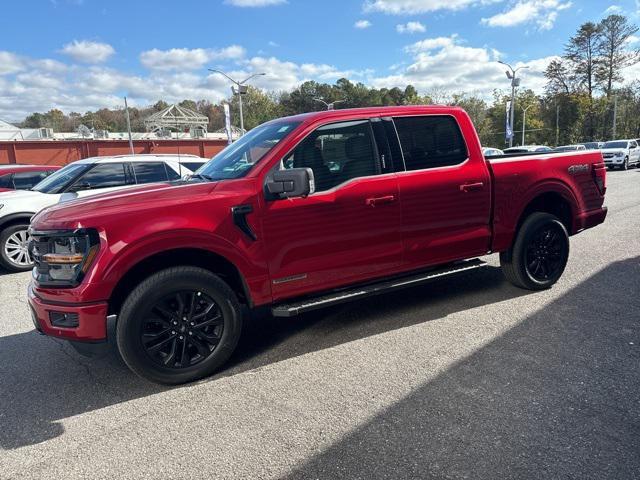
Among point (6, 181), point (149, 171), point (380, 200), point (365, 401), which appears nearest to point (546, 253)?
point (380, 200)

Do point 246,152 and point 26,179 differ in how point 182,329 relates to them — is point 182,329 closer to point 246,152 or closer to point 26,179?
point 246,152

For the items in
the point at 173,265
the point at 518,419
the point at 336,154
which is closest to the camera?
the point at 518,419

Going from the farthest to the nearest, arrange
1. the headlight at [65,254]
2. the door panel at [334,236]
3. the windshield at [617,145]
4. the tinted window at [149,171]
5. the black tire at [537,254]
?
the windshield at [617,145] → the tinted window at [149,171] → the black tire at [537,254] → the door panel at [334,236] → the headlight at [65,254]

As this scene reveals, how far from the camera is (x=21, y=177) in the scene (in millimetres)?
→ 8617

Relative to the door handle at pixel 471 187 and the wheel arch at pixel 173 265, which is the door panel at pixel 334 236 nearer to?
the wheel arch at pixel 173 265

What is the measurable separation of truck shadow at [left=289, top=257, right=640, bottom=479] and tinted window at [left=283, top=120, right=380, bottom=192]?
5.85 feet

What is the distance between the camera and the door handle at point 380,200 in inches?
153

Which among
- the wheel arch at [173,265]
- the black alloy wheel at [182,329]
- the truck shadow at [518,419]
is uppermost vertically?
the wheel arch at [173,265]

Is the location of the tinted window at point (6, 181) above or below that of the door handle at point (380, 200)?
above

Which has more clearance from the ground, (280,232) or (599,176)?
(599,176)

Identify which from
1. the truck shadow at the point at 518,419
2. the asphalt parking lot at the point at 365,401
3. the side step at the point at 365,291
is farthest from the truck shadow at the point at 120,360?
the truck shadow at the point at 518,419

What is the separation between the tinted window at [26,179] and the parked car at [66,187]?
3.77ft

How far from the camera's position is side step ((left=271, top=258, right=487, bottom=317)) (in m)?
3.63

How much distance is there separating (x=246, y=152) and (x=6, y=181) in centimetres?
688
